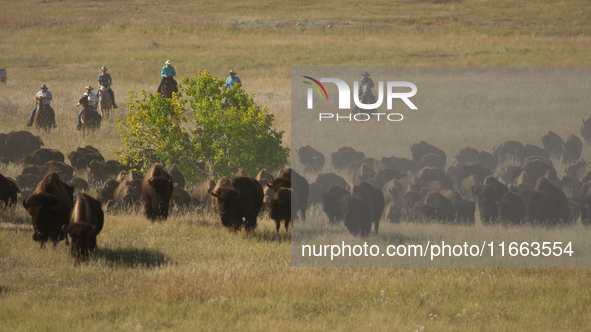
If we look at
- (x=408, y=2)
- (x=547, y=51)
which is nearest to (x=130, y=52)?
(x=547, y=51)

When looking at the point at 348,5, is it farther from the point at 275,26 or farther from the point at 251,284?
the point at 251,284

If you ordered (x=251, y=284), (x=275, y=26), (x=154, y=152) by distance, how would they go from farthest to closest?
(x=275, y=26) → (x=154, y=152) → (x=251, y=284)

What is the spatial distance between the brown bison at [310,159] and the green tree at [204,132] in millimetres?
5018

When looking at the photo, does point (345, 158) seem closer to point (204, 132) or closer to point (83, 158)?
point (204, 132)

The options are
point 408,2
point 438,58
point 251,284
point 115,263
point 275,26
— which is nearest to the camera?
point 251,284

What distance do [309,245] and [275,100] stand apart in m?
20.6

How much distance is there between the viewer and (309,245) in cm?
1127

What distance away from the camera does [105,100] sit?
92.4 ft

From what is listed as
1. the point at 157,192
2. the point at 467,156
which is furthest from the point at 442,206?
the point at 467,156

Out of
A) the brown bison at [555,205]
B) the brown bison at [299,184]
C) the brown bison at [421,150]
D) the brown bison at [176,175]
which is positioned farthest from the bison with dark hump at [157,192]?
the brown bison at [421,150]

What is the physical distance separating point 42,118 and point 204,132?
39.0 ft

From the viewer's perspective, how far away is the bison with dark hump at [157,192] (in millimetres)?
12156

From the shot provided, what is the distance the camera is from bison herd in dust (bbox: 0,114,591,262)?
1010cm

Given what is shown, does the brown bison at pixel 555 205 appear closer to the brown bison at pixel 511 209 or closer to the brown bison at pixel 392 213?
the brown bison at pixel 511 209
